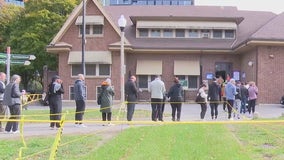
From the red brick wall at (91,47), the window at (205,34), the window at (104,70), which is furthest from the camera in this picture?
the window at (205,34)

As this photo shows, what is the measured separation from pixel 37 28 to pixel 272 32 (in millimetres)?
22652

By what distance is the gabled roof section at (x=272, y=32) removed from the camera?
31170 mm

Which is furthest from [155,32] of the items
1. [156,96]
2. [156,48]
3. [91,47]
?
[156,96]

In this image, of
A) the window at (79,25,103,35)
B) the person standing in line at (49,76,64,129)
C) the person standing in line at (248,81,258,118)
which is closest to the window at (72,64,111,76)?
the window at (79,25,103,35)

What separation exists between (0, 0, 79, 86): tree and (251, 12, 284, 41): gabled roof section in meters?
20.7

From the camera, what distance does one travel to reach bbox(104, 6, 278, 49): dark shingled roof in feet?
111

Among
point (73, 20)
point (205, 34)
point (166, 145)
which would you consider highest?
point (73, 20)

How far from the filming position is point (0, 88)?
15453mm

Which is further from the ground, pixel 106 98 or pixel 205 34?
pixel 205 34

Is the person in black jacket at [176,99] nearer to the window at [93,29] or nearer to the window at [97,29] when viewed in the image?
the window at [97,29]

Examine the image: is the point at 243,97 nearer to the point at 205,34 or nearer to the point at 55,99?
the point at 55,99

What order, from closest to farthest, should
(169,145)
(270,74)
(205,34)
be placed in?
(169,145) < (270,74) < (205,34)

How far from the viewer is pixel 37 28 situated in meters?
45.7

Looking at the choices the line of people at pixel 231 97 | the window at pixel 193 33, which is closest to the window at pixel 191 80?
the window at pixel 193 33
